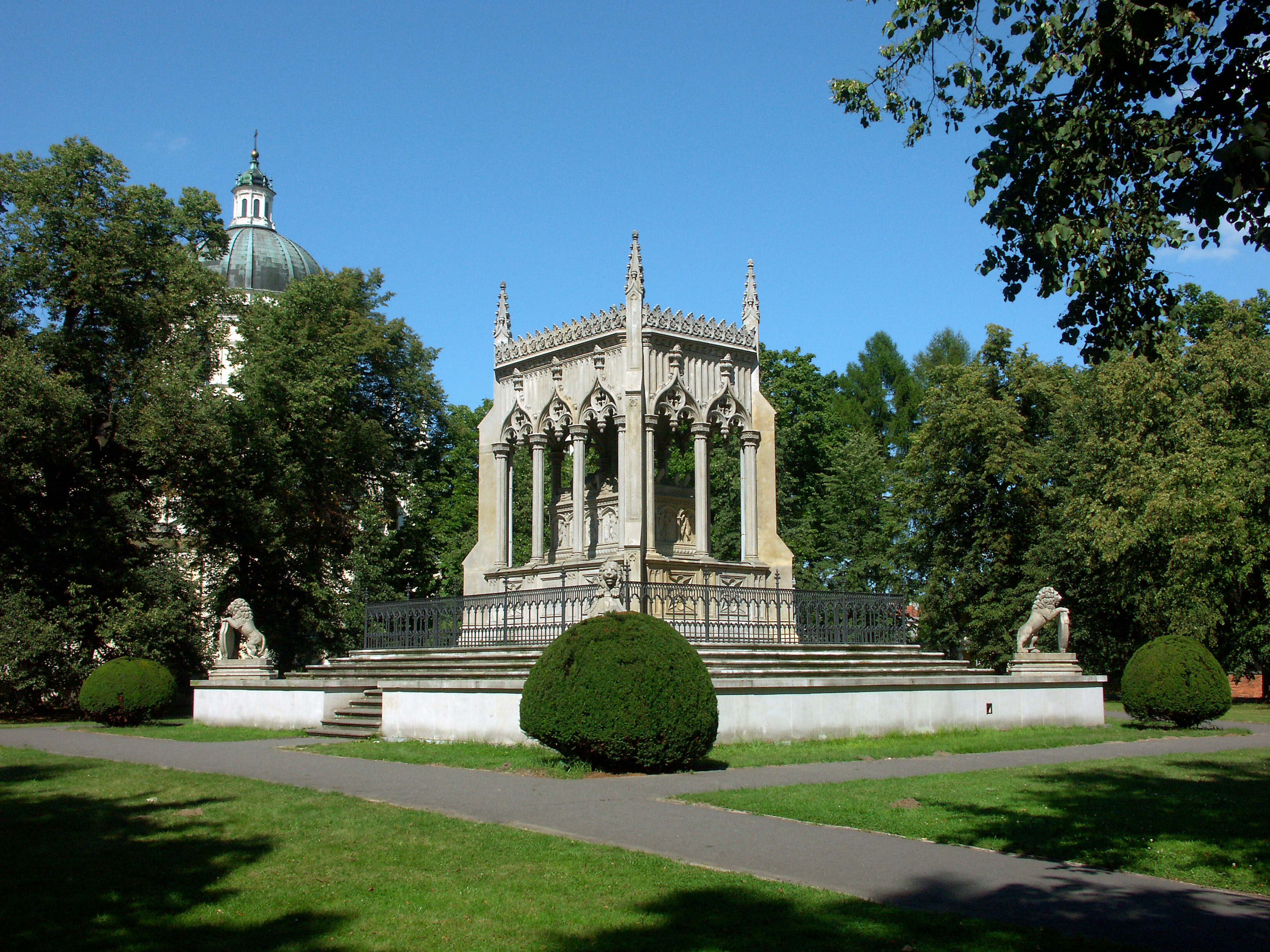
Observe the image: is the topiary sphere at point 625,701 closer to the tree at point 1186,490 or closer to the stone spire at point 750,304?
the stone spire at point 750,304

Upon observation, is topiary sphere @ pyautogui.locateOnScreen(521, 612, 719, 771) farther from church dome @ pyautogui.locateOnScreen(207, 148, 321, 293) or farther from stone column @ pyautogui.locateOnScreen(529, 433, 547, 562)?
church dome @ pyautogui.locateOnScreen(207, 148, 321, 293)

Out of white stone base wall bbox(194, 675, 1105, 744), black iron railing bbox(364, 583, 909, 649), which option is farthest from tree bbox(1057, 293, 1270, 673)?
black iron railing bbox(364, 583, 909, 649)

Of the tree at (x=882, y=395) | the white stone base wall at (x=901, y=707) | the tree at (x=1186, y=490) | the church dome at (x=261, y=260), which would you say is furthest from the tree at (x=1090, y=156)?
the church dome at (x=261, y=260)

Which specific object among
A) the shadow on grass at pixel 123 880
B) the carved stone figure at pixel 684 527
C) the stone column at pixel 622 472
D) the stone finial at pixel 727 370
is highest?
the stone finial at pixel 727 370

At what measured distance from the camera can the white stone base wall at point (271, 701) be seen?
70.8ft

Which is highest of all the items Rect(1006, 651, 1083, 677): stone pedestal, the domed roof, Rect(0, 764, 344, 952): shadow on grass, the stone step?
the domed roof

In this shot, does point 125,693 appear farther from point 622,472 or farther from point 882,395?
point 882,395

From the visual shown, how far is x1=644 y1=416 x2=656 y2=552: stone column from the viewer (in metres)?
22.6

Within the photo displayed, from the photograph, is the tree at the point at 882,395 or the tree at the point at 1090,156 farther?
the tree at the point at 882,395

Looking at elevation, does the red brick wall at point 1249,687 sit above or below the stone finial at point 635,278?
below

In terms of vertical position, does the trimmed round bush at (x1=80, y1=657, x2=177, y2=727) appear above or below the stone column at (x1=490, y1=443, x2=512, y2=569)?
below

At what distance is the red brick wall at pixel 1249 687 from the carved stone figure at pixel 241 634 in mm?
35599

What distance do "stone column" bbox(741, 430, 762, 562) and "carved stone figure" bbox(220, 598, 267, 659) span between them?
10777 mm

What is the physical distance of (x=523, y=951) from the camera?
5.83 meters
